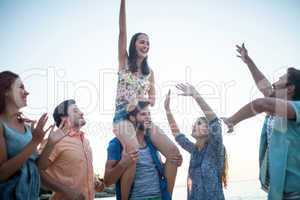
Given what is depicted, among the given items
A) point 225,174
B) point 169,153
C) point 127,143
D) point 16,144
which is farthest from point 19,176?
point 225,174

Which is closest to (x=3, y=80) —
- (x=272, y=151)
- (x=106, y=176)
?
(x=106, y=176)

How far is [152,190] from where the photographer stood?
13.6ft

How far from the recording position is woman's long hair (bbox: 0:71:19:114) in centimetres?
353

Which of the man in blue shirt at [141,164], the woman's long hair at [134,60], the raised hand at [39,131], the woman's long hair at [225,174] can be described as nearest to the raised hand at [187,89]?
the man in blue shirt at [141,164]

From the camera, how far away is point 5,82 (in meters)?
3.59

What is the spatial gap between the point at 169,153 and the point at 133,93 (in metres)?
Result: 0.97

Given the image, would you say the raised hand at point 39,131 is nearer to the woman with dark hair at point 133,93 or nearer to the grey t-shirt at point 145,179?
the woman with dark hair at point 133,93

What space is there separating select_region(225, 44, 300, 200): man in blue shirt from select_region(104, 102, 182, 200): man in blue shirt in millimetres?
1214

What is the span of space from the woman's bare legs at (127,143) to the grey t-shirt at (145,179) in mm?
83

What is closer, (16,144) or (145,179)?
(16,144)

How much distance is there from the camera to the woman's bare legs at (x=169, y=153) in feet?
14.3

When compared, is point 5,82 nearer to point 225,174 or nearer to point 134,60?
point 134,60

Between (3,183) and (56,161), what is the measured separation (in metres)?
1.27

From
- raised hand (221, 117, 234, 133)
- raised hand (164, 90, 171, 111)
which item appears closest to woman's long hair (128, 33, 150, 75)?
raised hand (164, 90, 171, 111)
